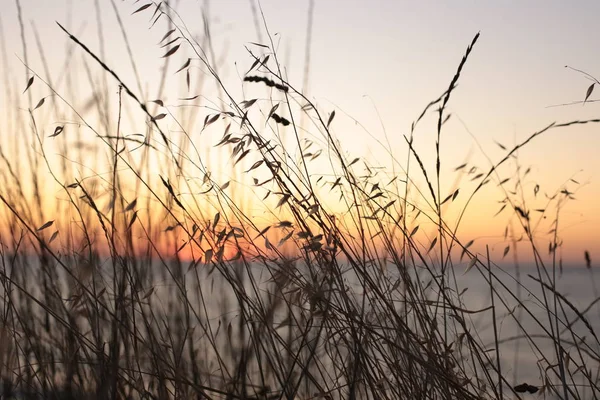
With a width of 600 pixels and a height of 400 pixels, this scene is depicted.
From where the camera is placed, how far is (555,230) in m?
1.74

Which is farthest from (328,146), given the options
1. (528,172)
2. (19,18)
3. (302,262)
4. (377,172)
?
(19,18)

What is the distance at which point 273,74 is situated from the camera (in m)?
1.54

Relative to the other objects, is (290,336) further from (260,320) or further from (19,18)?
(19,18)

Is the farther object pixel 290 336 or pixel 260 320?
pixel 290 336

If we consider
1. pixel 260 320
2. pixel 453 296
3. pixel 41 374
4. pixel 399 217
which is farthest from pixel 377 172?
pixel 41 374

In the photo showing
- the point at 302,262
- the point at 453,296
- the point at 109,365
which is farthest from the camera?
the point at 453,296

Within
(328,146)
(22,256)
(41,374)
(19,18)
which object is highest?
(19,18)

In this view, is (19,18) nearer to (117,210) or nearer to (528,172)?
(117,210)

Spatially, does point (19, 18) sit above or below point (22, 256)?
above

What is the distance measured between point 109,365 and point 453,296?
0.87m

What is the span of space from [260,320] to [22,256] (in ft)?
3.22

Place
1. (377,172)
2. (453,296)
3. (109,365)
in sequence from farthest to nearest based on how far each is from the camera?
(377,172) < (453,296) < (109,365)

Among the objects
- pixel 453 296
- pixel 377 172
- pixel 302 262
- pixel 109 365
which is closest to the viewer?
pixel 109 365

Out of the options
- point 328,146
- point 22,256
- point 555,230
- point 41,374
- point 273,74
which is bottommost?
point 41,374
